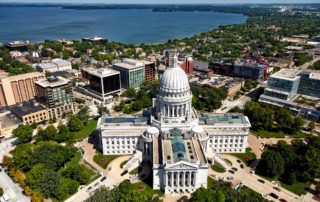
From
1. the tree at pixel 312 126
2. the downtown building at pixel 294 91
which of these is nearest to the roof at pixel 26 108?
the downtown building at pixel 294 91

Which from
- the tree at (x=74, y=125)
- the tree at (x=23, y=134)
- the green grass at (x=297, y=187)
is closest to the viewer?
the green grass at (x=297, y=187)

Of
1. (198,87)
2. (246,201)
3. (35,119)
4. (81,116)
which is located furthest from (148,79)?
(246,201)

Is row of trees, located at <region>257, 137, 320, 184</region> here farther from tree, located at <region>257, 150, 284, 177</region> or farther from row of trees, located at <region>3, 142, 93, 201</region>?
row of trees, located at <region>3, 142, 93, 201</region>

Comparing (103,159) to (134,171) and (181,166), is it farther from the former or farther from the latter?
(181,166)

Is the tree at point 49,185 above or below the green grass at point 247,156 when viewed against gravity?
above

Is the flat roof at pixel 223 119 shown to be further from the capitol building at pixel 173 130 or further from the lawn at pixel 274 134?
the lawn at pixel 274 134

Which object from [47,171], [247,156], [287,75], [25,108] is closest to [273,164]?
[247,156]

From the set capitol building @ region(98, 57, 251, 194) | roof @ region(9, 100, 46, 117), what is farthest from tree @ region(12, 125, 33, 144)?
capitol building @ region(98, 57, 251, 194)
